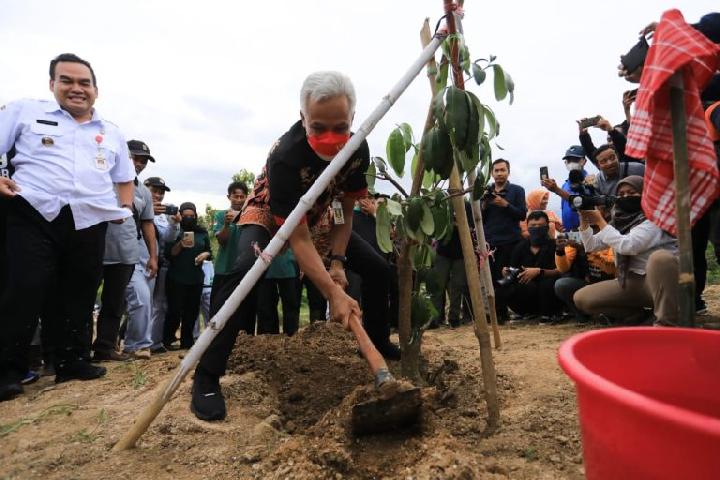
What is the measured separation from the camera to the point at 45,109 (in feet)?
7.84

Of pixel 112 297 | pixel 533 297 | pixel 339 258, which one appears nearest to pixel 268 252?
pixel 339 258

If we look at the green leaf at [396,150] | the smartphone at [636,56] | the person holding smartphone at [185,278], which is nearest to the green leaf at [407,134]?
the green leaf at [396,150]

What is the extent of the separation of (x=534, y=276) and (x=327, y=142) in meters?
3.17

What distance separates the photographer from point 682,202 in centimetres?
96

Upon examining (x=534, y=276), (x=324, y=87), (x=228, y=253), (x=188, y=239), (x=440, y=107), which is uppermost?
(x=324, y=87)

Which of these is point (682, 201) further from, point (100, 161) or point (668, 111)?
point (100, 161)

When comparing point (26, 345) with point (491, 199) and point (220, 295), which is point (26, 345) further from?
point (491, 199)

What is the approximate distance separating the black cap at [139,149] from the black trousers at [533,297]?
11.0ft

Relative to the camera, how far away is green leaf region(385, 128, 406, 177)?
1963 millimetres

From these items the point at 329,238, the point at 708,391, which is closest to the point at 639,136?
the point at 708,391

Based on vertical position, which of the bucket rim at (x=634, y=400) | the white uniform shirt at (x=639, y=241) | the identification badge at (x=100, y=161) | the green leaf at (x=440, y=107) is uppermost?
the identification badge at (x=100, y=161)

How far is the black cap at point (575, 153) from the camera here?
4113 mm

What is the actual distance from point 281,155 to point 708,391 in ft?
4.94

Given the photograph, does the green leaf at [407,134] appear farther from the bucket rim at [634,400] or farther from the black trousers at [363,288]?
the bucket rim at [634,400]
